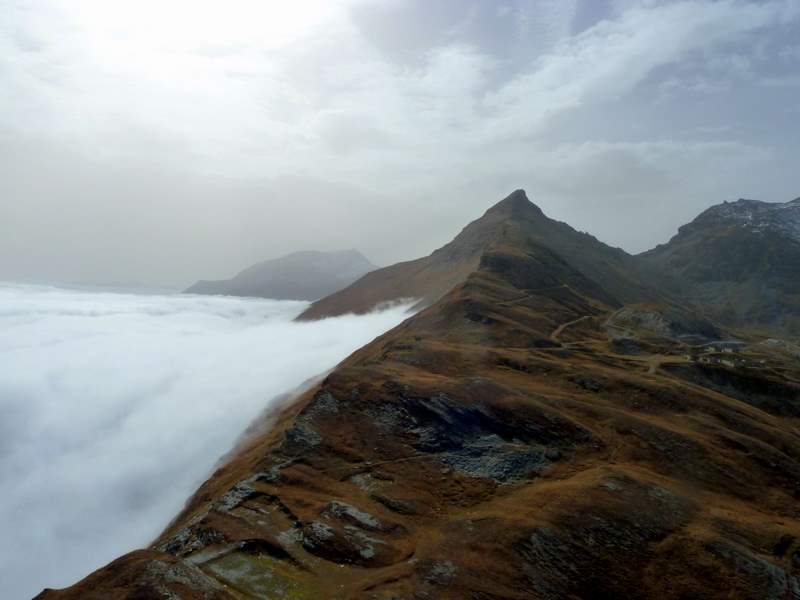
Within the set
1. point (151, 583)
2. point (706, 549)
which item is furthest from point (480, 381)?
point (151, 583)

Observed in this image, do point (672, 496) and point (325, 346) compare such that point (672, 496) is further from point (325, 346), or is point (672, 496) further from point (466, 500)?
point (325, 346)

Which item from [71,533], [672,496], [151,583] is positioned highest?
[151,583]

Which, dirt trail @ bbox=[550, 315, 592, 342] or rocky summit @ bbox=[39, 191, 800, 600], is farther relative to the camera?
dirt trail @ bbox=[550, 315, 592, 342]

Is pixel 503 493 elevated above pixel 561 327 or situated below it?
below

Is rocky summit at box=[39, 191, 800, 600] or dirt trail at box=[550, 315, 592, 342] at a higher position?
dirt trail at box=[550, 315, 592, 342]

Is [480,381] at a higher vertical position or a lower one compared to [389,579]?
higher

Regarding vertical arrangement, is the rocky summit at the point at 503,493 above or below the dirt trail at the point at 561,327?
below

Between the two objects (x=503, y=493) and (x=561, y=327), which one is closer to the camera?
(x=503, y=493)

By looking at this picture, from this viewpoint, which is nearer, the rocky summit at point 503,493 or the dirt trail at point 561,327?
the rocky summit at point 503,493
